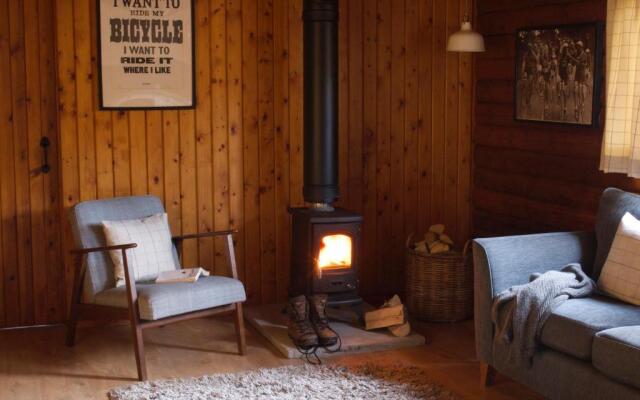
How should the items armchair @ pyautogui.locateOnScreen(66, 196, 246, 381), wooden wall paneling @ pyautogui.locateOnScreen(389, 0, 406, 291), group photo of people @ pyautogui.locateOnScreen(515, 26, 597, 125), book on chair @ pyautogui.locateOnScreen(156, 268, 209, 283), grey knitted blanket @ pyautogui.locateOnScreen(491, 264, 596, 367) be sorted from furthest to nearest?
wooden wall paneling @ pyautogui.locateOnScreen(389, 0, 406, 291), group photo of people @ pyautogui.locateOnScreen(515, 26, 597, 125), book on chair @ pyautogui.locateOnScreen(156, 268, 209, 283), armchair @ pyautogui.locateOnScreen(66, 196, 246, 381), grey knitted blanket @ pyautogui.locateOnScreen(491, 264, 596, 367)

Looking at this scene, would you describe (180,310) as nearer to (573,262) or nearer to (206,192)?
(206,192)

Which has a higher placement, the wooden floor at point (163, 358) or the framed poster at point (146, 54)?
the framed poster at point (146, 54)

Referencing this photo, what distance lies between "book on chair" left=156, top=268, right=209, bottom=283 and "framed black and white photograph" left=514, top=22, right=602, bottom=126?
2105 millimetres

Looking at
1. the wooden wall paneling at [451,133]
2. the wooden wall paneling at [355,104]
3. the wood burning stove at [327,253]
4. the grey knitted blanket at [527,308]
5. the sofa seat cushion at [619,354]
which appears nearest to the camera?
the sofa seat cushion at [619,354]

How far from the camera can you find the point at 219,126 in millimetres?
5367

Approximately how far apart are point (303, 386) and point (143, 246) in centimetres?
118

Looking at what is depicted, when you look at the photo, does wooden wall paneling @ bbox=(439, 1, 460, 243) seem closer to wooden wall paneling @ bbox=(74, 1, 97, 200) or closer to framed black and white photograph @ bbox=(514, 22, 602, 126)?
framed black and white photograph @ bbox=(514, 22, 602, 126)

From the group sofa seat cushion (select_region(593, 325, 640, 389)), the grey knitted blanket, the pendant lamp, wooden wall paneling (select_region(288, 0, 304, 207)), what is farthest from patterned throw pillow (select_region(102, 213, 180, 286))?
sofa seat cushion (select_region(593, 325, 640, 389))

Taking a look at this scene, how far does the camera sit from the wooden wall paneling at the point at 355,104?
5.57 meters

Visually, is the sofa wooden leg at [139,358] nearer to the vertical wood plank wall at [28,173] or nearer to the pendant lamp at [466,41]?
the vertical wood plank wall at [28,173]

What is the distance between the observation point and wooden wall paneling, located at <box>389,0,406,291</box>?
18.7 ft

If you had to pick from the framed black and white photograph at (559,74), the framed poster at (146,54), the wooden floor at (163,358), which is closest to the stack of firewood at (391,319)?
the wooden floor at (163,358)

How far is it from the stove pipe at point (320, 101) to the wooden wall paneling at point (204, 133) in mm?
597

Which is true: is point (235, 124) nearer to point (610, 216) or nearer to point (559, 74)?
point (559, 74)
